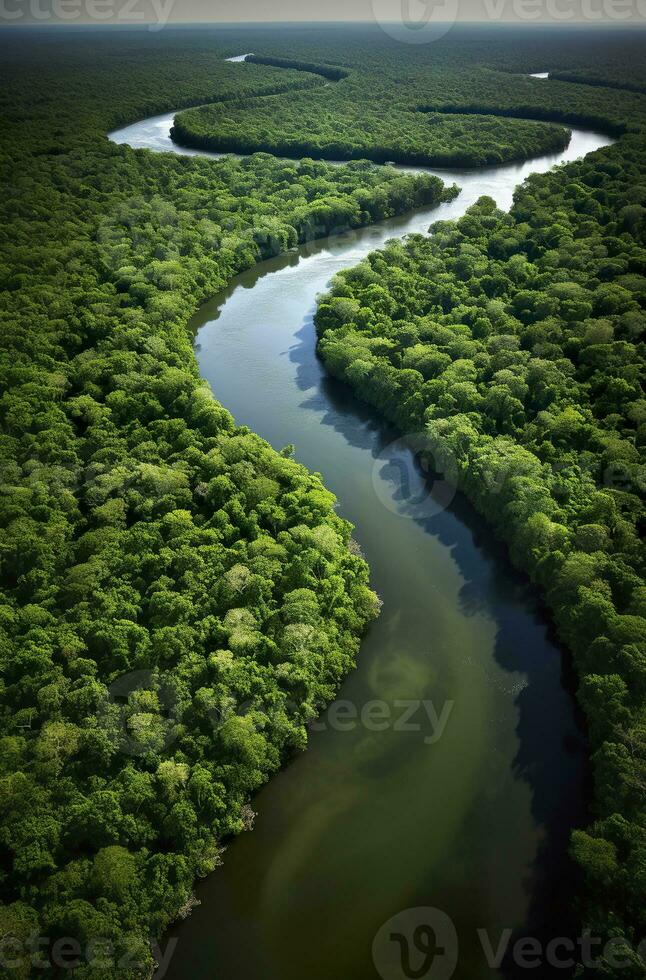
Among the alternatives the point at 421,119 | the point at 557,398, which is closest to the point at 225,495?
the point at 557,398

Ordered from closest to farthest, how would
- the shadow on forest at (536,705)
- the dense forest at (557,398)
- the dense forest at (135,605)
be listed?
the dense forest at (135,605), the shadow on forest at (536,705), the dense forest at (557,398)

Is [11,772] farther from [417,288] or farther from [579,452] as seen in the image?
[417,288]

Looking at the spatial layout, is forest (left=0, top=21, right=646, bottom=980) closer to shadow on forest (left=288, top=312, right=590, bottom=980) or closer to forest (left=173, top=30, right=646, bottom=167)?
shadow on forest (left=288, top=312, right=590, bottom=980)

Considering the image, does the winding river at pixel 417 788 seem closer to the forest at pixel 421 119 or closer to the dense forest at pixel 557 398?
the dense forest at pixel 557 398

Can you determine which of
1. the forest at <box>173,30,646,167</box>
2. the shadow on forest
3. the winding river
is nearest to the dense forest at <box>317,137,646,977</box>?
the shadow on forest

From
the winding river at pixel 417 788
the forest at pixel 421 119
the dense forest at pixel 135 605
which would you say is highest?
Result: the forest at pixel 421 119

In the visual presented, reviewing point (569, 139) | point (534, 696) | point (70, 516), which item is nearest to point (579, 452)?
point (534, 696)

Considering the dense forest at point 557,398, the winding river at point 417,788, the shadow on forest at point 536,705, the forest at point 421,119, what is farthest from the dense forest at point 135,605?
the forest at point 421,119
